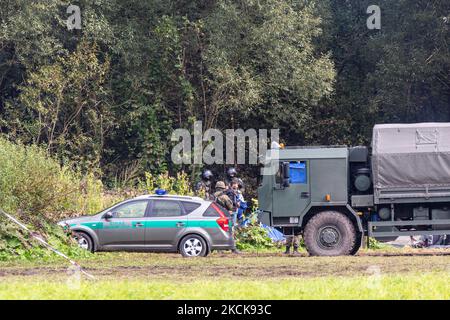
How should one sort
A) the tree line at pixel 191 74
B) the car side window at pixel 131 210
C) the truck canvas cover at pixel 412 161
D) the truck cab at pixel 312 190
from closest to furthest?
the truck canvas cover at pixel 412 161, the truck cab at pixel 312 190, the car side window at pixel 131 210, the tree line at pixel 191 74

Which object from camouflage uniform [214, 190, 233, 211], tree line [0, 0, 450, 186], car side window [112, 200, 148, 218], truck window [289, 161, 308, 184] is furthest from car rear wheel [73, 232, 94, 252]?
tree line [0, 0, 450, 186]

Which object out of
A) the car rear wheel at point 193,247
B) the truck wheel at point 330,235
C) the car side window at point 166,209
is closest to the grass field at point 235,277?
the car rear wheel at point 193,247

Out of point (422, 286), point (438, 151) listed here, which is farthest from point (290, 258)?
point (422, 286)

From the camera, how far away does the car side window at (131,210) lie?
22.2 meters

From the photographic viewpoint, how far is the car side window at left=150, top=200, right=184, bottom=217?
2211 cm

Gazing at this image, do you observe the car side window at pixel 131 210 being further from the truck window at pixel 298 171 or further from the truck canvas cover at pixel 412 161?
the truck canvas cover at pixel 412 161

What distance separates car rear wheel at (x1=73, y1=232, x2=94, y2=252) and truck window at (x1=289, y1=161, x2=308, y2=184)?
4.81 meters

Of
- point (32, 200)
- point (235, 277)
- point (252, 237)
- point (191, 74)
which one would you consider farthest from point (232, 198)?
point (191, 74)

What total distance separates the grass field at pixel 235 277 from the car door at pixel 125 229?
1.22 feet

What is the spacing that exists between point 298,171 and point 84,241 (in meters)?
5.14

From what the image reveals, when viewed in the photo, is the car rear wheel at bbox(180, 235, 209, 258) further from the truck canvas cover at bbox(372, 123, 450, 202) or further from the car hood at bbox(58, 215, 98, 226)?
the truck canvas cover at bbox(372, 123, 450, 202)

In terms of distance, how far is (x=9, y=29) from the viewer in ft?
119
